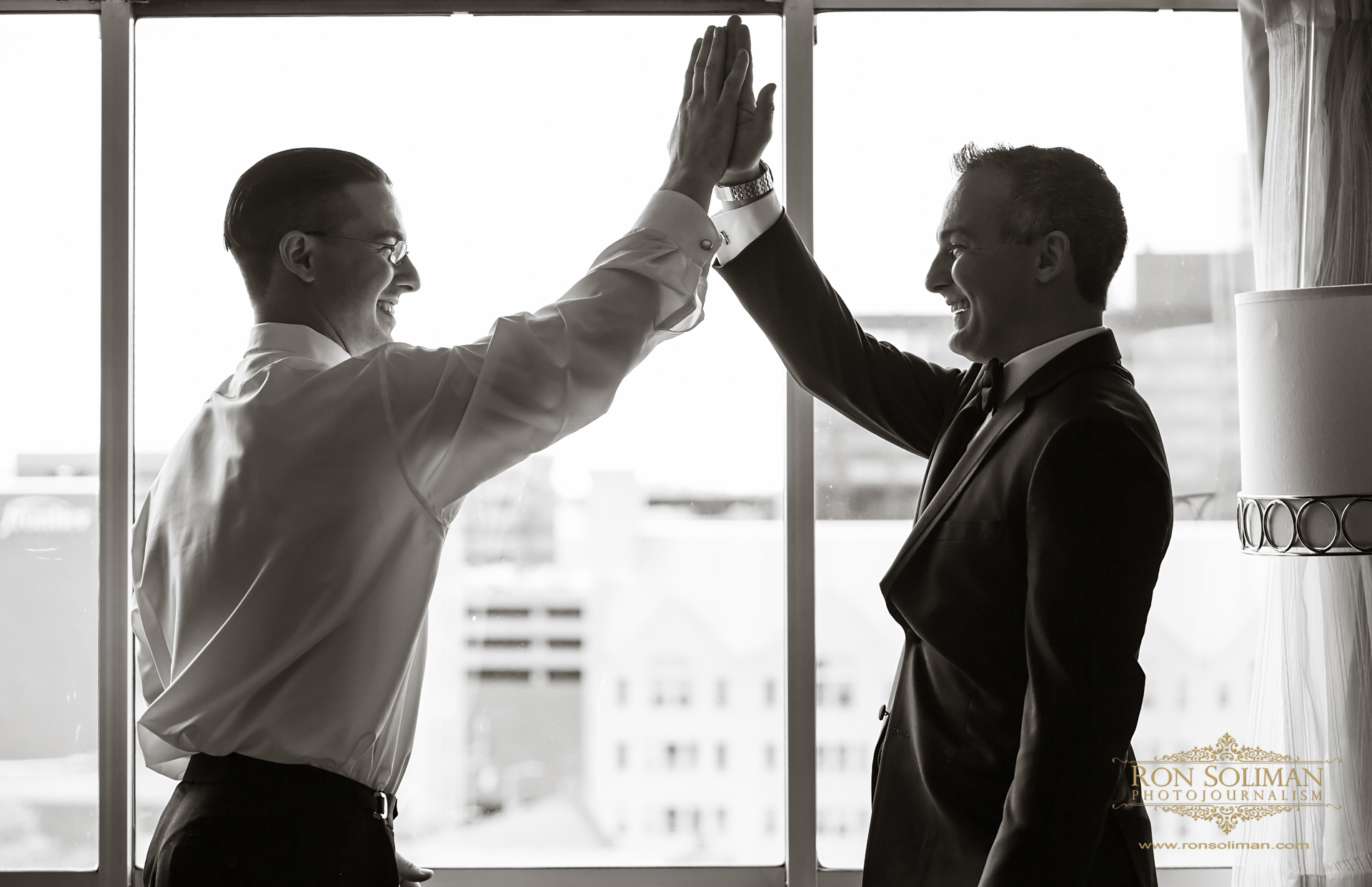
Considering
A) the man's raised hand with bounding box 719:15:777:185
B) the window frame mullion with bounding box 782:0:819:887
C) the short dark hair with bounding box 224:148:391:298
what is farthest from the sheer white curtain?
the short dark hair with bounding box 224:148:391:298

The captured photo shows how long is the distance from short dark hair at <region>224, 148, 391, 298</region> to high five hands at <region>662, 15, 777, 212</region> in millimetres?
467

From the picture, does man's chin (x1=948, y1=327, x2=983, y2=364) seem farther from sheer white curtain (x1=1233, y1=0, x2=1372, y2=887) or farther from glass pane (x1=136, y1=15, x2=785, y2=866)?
sheer white curtain (x1=1233, y1=0, x2=1372, y2=887)

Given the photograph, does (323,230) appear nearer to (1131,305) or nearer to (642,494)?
(642,494)

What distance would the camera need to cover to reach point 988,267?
151 centimetres

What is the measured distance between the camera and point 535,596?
87.0 inches

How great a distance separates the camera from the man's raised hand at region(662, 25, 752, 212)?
1494 mm

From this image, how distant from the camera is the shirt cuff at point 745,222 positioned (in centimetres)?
174

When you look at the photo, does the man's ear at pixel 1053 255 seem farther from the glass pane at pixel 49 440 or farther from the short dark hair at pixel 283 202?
the glass pane at pixel 49 440

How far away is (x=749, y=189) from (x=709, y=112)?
23cm

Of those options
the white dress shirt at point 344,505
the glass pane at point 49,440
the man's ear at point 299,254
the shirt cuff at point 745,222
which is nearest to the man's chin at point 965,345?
the shirt cuff at point 745,222

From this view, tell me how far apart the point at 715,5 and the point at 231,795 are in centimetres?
181

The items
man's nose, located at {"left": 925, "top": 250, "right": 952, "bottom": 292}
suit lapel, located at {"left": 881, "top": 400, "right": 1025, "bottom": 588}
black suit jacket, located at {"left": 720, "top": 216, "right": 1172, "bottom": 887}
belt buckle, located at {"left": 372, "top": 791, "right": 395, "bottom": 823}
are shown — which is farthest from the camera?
man's nose, located at {"left": 925, "top": 250, "right": 952, "bottom": 292}

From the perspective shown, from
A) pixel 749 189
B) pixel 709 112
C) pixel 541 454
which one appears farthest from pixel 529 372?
pixel 541 454

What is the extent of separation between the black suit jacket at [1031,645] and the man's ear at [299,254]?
936 millimetres
